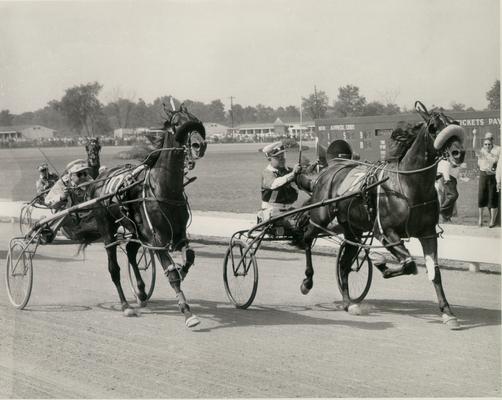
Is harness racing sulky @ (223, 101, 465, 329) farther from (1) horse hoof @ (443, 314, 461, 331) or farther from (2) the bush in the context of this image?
(2) the bush

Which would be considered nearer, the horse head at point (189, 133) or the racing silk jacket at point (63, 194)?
the horse head at point (189, 133)

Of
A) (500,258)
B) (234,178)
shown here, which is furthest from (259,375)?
(234,178)

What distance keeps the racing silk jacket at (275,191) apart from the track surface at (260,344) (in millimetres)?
1198

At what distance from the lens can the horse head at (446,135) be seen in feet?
23.7

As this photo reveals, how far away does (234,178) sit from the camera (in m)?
33.9

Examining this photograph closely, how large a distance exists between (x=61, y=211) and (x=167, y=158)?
2.04 m

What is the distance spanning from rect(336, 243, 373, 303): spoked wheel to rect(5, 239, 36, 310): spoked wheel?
12.2 ft

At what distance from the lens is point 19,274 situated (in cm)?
935

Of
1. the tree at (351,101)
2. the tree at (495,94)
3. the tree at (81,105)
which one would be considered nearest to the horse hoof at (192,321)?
the tree at (495,94)

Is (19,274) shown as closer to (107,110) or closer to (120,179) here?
(120,179)

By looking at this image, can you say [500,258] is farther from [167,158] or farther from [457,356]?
[167,158]

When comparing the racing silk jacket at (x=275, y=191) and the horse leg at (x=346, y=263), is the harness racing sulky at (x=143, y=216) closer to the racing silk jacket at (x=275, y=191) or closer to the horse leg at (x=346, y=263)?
the racing silk jacket at (x=275, y=191)

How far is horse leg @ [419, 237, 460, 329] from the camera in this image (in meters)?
7.36

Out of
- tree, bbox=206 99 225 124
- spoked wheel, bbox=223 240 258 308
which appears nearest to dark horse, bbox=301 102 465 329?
spoked wheel, bbox=223 240 258 308
